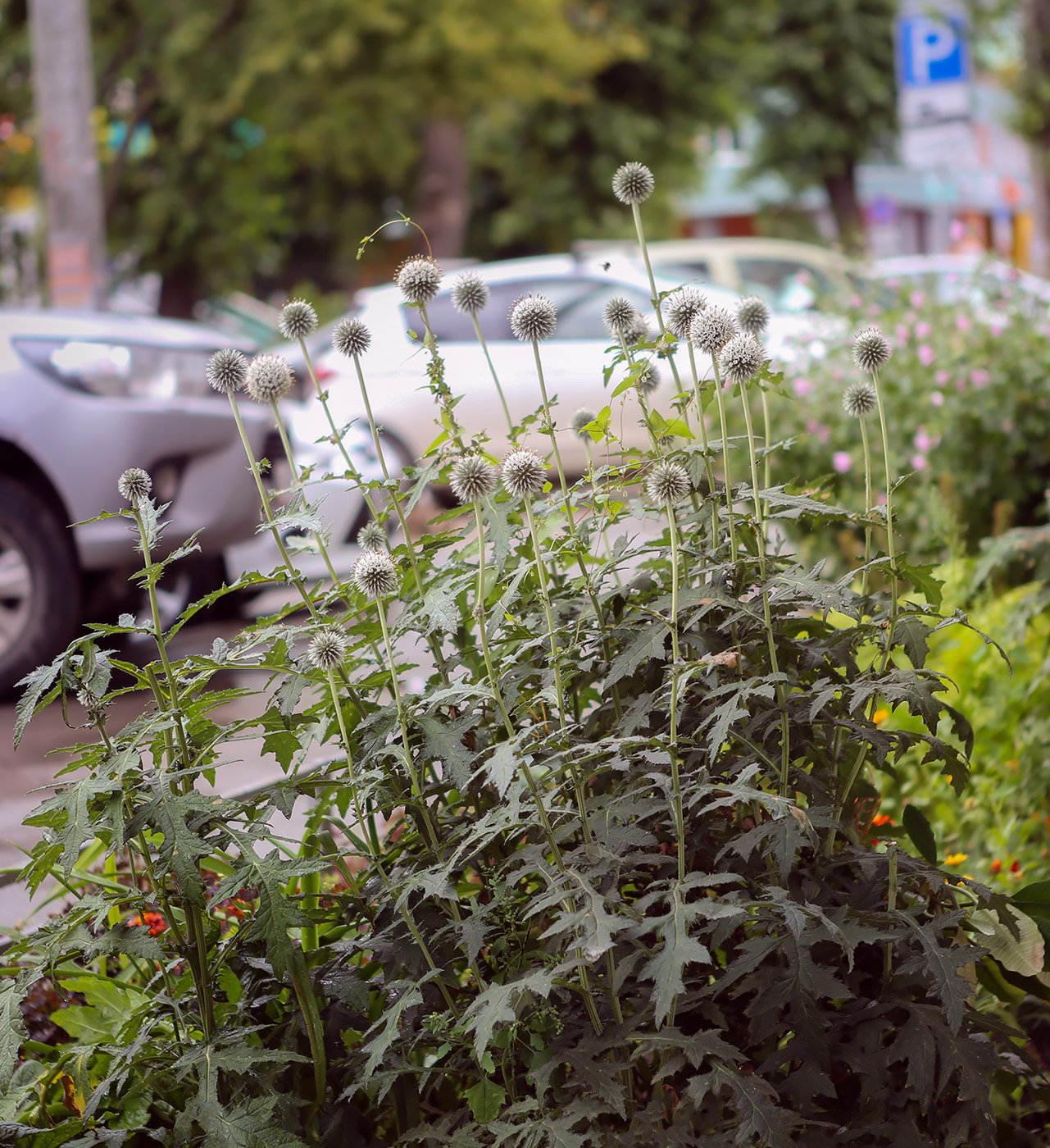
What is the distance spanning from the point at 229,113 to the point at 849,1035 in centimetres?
1905

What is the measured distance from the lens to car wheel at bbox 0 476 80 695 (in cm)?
573

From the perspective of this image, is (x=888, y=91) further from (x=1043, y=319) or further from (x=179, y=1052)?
(x=179, y=1052)

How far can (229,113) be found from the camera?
18.9 m

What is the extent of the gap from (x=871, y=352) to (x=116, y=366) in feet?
14.9

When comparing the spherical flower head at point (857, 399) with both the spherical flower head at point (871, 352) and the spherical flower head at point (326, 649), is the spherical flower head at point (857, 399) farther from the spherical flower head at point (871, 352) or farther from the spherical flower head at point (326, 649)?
the spherical flower head at point (326, 649)

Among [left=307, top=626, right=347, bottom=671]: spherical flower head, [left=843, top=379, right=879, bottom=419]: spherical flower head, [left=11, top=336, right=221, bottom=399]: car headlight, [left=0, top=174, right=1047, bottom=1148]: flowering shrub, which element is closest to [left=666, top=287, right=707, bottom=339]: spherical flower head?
[left=0, top=174, right=1047, bottom=1148]: flowering shrub

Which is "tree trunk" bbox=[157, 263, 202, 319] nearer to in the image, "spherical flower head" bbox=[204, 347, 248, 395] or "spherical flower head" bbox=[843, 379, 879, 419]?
"spherical flower head" bbox=[204, 347, 248, 395]

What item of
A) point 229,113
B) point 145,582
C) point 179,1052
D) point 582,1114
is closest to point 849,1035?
point 582,1114

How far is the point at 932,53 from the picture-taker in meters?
10.2

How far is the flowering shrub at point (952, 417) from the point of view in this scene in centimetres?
554

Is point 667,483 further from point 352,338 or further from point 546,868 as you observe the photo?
point 352,338

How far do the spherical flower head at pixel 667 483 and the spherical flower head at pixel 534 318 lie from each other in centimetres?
33

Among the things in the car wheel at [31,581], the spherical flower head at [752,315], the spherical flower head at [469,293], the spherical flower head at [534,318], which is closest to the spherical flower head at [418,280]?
the spherical flower head at [534,318]

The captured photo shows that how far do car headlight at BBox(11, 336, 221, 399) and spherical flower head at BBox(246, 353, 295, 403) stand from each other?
354 cm
